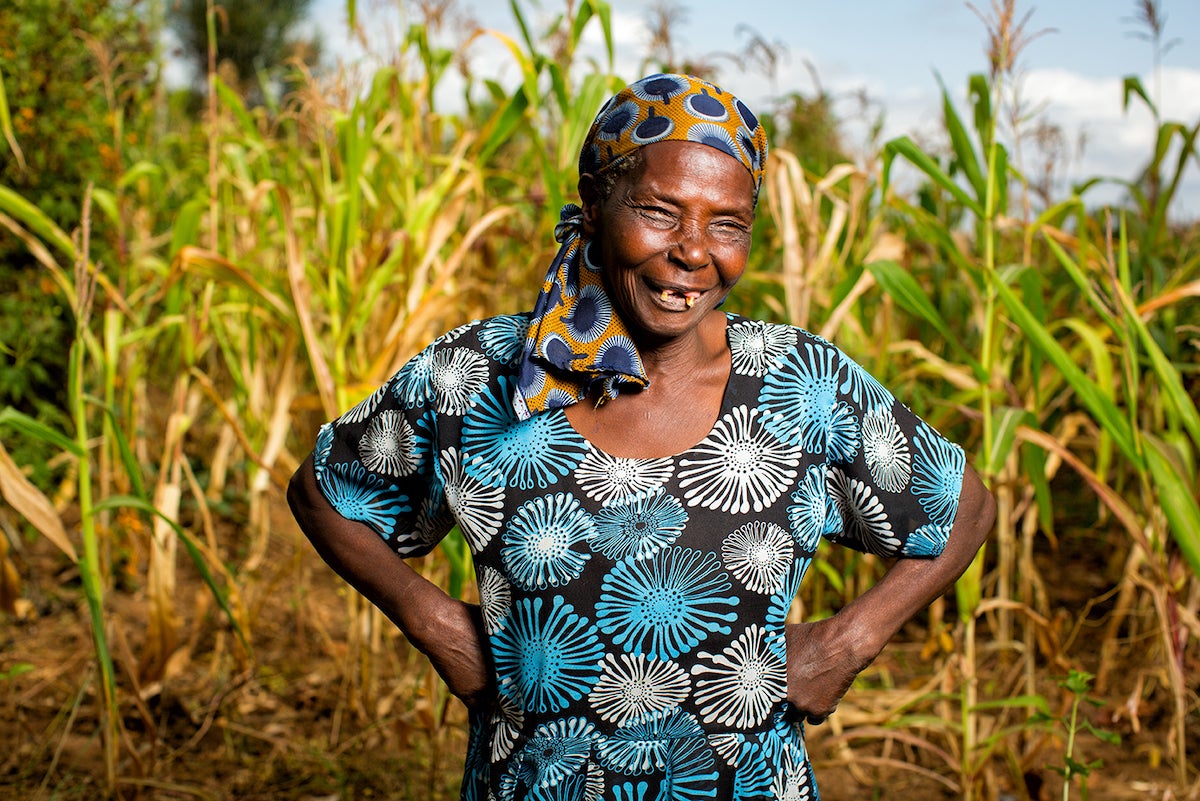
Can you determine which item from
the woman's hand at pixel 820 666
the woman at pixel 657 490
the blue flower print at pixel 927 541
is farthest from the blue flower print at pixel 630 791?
the blue flower print at pixel 927 541

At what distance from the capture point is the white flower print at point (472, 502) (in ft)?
4.09

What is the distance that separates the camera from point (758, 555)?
1.22m

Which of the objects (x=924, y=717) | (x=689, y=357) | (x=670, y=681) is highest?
(x=689, y=357)

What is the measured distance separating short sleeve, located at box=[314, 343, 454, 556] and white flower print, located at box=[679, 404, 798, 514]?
335 mm

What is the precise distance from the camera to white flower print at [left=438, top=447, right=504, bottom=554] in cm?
125

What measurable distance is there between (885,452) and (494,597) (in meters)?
0.51

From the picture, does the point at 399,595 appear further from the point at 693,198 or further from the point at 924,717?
the point at 924,717

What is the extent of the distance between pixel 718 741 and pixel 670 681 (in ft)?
0.32

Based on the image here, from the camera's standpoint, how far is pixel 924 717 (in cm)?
207

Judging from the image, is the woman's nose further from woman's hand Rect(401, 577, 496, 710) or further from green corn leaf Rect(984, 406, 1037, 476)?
green corn leaf Rect(984, 406, 1037, 476)

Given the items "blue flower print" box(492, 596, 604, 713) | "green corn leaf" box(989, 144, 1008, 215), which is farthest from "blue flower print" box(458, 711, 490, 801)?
"green corn leaf" box(989, 144, 1008, 215)

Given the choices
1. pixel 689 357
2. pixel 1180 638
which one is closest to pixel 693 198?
pixel 689 357

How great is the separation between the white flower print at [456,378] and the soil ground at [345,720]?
106cm

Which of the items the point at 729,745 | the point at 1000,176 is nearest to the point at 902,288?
the point at 1000,176
